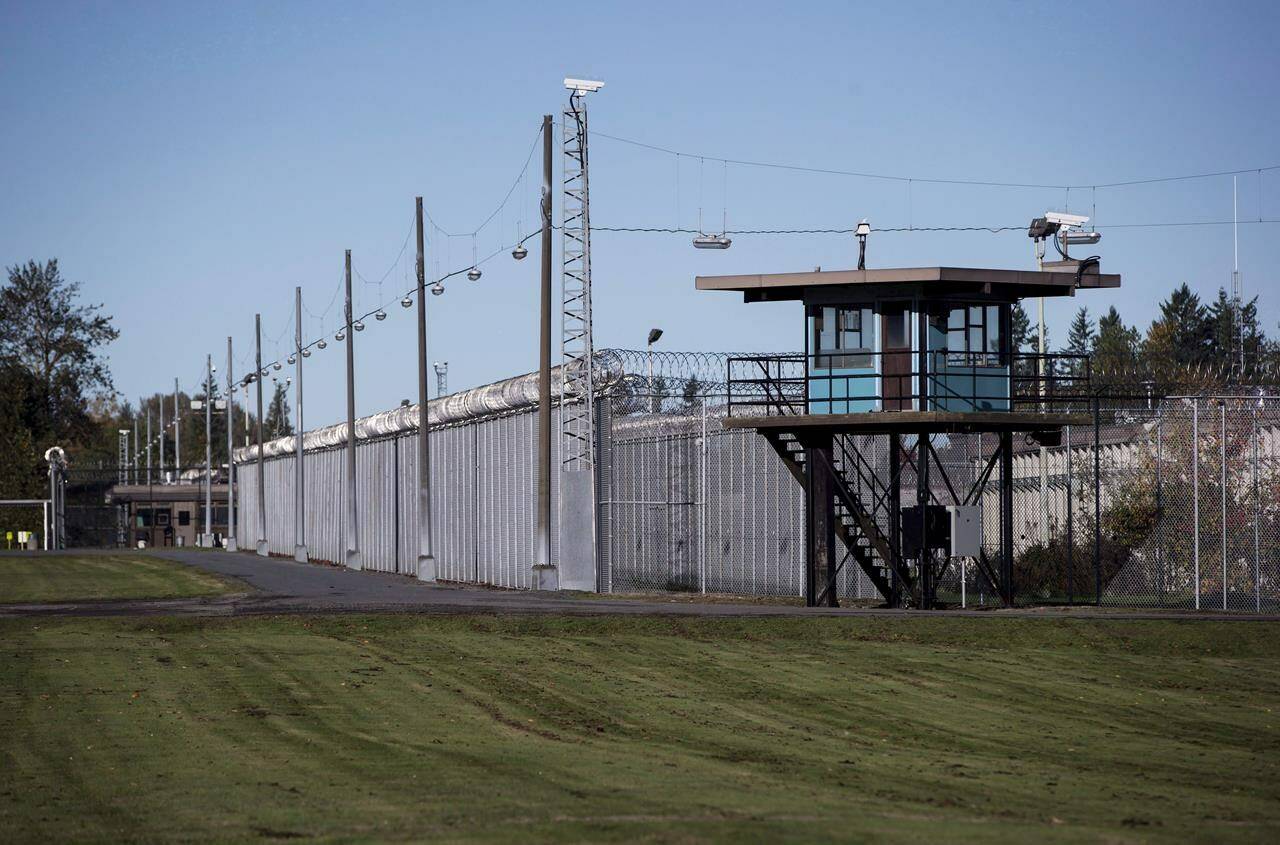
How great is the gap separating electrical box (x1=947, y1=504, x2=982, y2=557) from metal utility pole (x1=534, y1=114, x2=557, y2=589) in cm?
874

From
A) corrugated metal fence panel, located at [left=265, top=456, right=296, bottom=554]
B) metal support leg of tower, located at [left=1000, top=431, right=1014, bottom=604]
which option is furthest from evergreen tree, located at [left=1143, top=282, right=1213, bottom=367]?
metal support leg of tower, located at [left=1000, top=431, right=1014, bottom=604]

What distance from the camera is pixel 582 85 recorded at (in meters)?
32.3

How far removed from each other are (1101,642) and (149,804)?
14388 mm

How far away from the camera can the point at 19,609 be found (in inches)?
1101

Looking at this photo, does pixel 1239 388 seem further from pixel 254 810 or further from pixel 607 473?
pixel 254 810

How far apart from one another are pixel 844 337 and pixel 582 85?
841cm

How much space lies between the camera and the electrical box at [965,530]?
27.2 meters

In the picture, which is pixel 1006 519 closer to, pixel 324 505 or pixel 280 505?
pixel 324 505

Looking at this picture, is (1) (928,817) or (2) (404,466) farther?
(2) (404,466)

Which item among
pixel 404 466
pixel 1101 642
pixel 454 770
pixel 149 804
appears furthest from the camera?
pixel 404 466

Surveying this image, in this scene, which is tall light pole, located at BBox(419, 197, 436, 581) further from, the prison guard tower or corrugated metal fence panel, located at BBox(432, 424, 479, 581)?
the prison guard tower

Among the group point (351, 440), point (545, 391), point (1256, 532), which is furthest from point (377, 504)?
point (1256, 532)

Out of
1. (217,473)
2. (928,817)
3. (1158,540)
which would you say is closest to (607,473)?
(1158,540)

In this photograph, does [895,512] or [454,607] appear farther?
[895,512]
